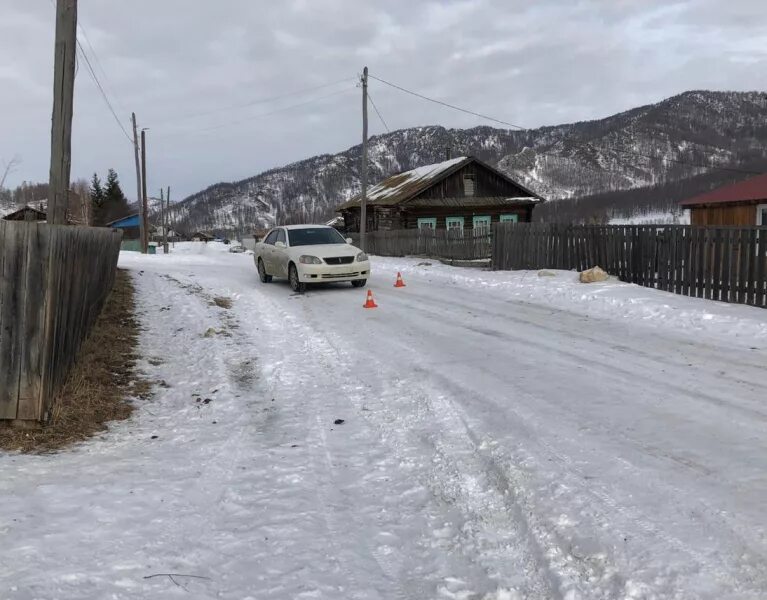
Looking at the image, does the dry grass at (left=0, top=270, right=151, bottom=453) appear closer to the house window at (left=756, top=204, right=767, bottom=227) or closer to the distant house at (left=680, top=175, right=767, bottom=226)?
the distant house at (left=680, top=175, right=767, bottom=226)

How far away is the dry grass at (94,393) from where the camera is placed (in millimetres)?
4355

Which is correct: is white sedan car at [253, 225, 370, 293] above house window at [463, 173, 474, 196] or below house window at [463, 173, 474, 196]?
below

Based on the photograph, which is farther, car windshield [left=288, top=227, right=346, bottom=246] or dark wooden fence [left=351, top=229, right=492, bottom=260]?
dark wooden fence [left=351, top=229, right=492, bottom=260]

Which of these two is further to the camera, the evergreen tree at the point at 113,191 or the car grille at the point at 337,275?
the evergreen tree at the point at 113,191

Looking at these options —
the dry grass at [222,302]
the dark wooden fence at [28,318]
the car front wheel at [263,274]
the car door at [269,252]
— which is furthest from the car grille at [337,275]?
the dark wooden fence at [28,318]

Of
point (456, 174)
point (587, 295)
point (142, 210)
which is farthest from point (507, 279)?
point (142, 210)

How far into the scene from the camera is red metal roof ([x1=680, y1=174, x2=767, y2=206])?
68.6 feet

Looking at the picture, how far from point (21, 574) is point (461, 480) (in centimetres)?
238

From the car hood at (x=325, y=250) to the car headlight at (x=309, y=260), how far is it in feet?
0.24

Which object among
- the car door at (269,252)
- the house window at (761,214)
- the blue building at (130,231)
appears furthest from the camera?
the blue building at (130,231)

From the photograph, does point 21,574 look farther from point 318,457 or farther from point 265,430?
point 265,430

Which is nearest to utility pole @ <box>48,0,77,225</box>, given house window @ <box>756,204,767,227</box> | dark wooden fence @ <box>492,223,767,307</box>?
dark wooden fence @ <box>492,223,767,307</box>

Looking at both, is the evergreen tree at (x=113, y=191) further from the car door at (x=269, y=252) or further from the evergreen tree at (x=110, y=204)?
the car door at (x=269, y=252)

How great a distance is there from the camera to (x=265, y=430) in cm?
476
